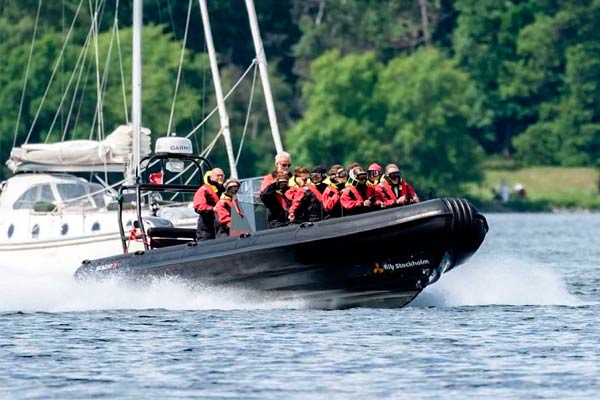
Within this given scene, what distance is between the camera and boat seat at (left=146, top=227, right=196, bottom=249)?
29.0 metres

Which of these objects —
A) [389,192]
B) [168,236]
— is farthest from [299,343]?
[168,236]

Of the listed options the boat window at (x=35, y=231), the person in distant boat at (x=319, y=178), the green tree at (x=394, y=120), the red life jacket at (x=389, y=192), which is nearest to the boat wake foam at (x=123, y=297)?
the person in distant boat at (x=319, y=178)

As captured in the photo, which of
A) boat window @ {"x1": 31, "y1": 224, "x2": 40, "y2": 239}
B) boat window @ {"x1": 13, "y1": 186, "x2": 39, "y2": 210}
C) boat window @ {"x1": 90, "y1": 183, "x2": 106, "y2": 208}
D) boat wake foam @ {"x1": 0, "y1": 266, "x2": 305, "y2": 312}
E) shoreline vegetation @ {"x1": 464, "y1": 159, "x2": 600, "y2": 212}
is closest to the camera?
boat wake foam @ {"x1": 0, "y1": 266, "x2": 305, "y2": 312}

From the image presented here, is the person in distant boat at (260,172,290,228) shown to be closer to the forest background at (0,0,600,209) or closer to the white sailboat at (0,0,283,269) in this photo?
the white sailboat at (0,0,283,269)

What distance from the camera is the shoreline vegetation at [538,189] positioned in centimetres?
8956

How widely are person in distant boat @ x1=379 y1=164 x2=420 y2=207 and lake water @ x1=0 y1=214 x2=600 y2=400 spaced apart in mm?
1359

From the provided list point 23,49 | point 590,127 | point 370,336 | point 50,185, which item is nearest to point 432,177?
point 590,127

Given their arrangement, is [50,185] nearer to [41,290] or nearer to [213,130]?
[41,290]

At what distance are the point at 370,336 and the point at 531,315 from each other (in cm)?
326

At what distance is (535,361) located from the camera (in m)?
21.9

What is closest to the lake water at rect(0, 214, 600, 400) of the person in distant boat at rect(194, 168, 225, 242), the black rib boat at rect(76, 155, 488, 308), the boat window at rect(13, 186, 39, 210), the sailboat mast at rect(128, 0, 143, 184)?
the black rib boat at rect(76, 155, 488, 308)

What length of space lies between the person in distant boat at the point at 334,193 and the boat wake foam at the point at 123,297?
1.22 m

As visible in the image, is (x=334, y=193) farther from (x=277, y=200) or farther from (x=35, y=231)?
(x=35, y=231)

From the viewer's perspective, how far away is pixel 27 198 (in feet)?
124
